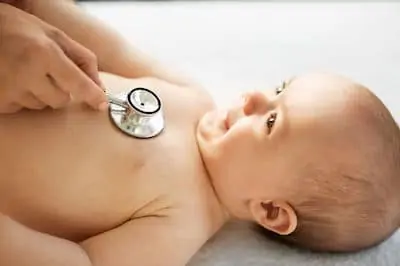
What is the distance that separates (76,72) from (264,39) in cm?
67

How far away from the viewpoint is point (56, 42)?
36.6 inches

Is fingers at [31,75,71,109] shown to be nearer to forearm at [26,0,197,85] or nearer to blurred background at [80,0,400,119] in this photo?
forearm at [26,0,197,85]

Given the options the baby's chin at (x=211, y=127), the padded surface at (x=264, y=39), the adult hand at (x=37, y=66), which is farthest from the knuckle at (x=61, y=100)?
the padded surface at (x=264, y=39)

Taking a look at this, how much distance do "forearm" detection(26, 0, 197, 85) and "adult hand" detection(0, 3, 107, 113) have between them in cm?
23

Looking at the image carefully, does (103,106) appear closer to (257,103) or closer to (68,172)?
(68,172)

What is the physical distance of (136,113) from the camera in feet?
3.51

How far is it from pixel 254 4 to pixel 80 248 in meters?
0.77

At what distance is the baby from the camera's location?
1007mm

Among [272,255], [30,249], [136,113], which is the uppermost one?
[136,113]

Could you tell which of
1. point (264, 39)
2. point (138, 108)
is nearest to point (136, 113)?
point (138, 108)

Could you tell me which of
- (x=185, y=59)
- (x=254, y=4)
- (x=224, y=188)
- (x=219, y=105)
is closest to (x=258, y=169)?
(x=224, y=188)

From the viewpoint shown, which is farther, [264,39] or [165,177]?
[264,39]

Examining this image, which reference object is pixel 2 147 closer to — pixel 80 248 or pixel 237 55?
A: pixel 80 248

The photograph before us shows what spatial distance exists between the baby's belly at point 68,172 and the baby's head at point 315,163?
0.14m
